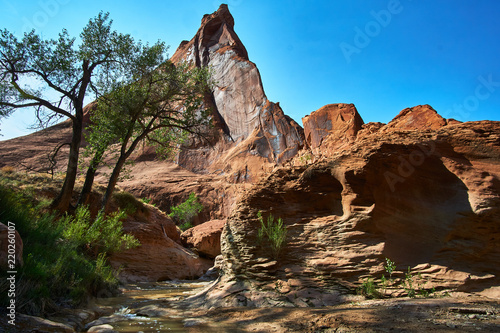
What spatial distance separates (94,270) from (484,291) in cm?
689

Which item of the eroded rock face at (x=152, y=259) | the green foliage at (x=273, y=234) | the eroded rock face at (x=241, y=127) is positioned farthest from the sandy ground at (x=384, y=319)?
the eroded rock face at (x=241, y=127)

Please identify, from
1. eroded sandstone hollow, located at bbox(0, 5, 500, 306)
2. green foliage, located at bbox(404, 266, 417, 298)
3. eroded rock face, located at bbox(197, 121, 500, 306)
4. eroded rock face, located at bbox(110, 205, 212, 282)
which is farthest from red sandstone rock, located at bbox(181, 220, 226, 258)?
green foliage, located at bbox(404, 266, 417, 298)

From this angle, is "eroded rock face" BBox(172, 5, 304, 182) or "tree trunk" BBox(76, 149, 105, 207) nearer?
"tree trunk" BBox(76, 149, 105, 207)

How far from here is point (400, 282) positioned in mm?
4371

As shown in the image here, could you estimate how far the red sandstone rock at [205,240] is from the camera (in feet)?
55.3

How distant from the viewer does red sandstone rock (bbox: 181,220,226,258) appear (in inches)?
663

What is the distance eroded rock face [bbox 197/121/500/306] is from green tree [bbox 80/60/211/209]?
8688 millimetres

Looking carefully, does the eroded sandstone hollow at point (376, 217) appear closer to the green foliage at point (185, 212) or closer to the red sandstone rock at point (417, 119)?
the red sandstone rock at point (417, 119)

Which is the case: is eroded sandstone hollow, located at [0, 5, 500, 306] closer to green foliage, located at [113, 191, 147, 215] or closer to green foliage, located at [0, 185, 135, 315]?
green foliage, located at [0, 185, 135, 315]

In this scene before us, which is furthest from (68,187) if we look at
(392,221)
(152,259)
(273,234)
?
(392,221)

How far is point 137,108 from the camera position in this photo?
1289cm

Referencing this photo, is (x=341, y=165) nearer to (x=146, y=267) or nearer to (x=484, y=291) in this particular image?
(x=484, y=291)

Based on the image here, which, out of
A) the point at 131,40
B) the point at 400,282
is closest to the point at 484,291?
the point at 400,282

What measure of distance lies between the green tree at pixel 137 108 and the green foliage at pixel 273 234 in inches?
316
